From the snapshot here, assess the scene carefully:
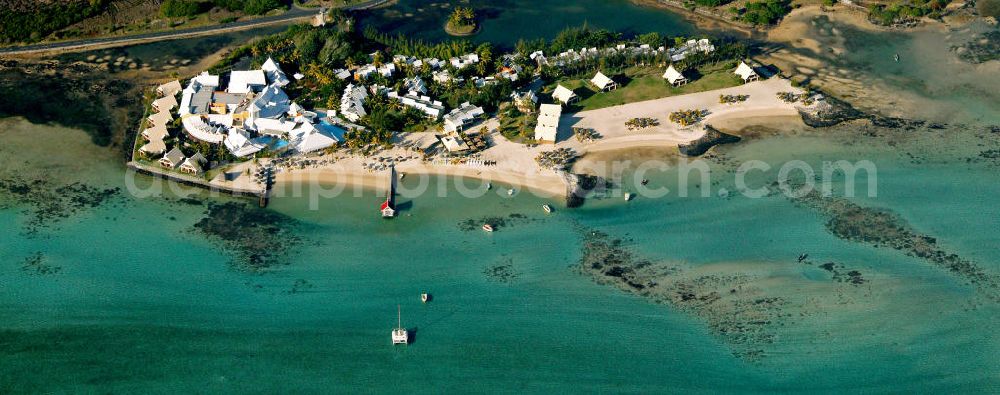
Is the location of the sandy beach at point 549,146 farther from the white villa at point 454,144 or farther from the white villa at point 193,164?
the white villa at point 193,164

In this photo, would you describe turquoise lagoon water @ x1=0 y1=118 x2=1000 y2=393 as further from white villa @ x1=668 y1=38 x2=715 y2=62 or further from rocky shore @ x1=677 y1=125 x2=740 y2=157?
white villa @ x1=668 y1=38 x2=715 y2=62

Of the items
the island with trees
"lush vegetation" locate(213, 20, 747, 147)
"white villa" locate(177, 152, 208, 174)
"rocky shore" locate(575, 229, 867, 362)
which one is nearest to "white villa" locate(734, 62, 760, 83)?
"lush vegetation" locate(213, 20, 747, 147)

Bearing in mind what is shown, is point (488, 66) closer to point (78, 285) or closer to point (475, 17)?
point (475, 17)

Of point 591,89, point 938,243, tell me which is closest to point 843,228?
point 938,243

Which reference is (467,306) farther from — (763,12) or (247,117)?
(763,12)

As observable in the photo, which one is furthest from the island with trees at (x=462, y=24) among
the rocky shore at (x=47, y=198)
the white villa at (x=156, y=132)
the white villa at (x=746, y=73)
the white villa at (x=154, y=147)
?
the rocky shore at (x=47, y=198)
